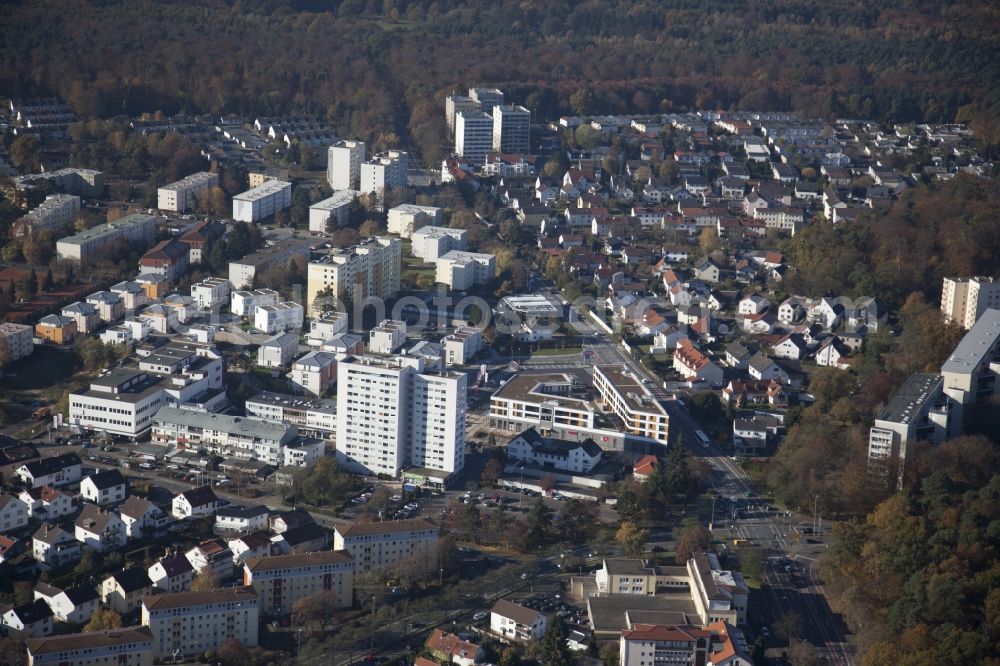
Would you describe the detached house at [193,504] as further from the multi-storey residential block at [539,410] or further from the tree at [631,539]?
the tree at [631,539]

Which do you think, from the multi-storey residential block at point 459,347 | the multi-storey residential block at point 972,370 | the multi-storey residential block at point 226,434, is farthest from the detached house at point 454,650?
the multi-storey residential block at point 459,347

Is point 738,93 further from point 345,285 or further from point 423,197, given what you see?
point 345,285

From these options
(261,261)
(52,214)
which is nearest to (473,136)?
(261,261)

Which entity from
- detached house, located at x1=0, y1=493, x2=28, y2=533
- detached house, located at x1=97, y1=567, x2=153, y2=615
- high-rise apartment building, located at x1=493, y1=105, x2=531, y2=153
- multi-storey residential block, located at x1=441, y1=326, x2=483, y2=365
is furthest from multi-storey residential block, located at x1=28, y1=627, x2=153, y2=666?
high-rise apartment building, located at x1=493, y1=105, x2=531, y2=153

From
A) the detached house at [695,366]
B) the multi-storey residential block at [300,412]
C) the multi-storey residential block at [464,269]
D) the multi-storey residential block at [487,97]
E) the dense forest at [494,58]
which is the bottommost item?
the multi-storey residential block at [300,412]

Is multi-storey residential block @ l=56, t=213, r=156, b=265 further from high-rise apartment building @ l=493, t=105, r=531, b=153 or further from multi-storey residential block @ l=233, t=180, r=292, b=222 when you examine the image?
high-rise apartment building @ l=493, t=105, r=531, b=153
